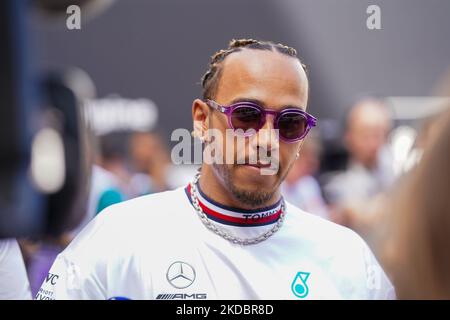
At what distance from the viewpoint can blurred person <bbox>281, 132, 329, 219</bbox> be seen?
6.57ft

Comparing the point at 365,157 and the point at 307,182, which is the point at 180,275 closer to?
the point at 307,182

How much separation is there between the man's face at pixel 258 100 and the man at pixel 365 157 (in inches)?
20.9

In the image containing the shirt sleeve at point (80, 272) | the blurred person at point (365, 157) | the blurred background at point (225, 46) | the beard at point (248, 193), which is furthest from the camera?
the blurred person at point (365, 157)

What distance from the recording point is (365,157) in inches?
87.7

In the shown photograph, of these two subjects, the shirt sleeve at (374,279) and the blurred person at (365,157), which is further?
the blurred person at (365,157)

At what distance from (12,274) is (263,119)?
606 millimetres

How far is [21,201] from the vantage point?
92 cm

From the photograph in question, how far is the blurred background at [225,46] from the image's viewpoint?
1.73m

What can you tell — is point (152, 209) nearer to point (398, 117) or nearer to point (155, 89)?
point (155, 89)

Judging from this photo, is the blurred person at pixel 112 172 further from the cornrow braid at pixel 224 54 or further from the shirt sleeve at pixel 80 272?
the cornrow braid at pixel 224 54

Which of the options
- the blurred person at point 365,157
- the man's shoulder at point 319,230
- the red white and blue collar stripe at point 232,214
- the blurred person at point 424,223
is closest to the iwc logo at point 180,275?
the red white and blue collar stripe at point 232,214
